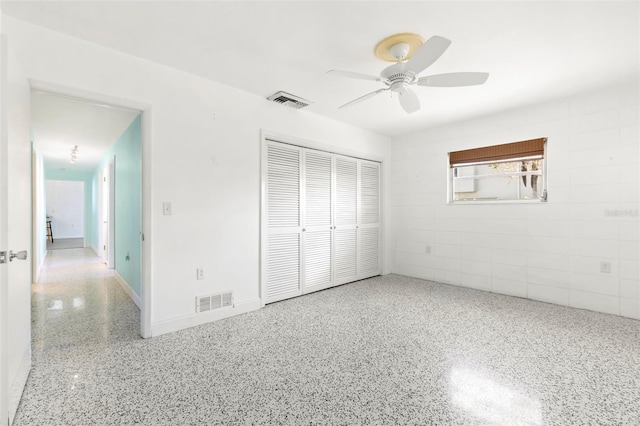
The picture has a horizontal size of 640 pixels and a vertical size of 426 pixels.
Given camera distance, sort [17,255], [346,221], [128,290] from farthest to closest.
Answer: [346,221], [128,290], [17,255]

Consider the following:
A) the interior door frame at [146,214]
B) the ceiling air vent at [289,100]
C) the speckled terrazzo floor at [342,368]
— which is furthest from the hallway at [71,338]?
the ceiling air vent at [289,100]

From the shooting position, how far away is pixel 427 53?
1.88 metres

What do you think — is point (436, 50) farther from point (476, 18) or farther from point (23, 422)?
point (23, 422)

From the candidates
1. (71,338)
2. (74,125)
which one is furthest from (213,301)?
(74,125)

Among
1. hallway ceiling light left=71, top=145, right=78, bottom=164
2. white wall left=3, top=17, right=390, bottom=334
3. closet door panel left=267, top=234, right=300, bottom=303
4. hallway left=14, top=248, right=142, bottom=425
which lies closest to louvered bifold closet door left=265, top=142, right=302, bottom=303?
closet door panel left=267, top=234, right=300, bottom=303

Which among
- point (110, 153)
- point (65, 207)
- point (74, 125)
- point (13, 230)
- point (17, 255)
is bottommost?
point (17, 255)

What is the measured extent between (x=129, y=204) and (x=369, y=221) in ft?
12.0

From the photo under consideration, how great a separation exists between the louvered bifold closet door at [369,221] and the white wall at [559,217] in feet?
2.52

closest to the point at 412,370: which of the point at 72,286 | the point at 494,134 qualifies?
the point at 494,134

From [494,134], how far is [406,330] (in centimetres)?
304

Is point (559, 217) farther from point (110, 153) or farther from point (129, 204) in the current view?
point (110, 153)

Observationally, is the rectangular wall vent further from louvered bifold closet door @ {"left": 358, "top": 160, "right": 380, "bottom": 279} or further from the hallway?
louvered bifold closet door @ {"left": 358, "top": 160, "right": 380, "bottom": 279}

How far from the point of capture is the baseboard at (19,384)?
1581 mm

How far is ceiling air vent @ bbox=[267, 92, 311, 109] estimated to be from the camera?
Answer: 3299 millimetres
